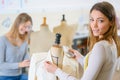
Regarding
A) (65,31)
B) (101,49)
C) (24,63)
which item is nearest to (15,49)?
(24,63)

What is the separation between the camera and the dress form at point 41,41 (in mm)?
1582

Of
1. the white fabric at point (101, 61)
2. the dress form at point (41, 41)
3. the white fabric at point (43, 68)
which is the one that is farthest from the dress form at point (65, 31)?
the white fabric at point (101, 61)

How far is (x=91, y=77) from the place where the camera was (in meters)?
1.16

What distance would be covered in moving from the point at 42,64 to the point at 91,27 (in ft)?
1.23

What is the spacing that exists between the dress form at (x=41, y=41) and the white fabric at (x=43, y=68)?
89 mm

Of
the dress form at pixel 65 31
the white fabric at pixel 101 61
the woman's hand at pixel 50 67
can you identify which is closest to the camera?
the white fabric at pixel 101 61

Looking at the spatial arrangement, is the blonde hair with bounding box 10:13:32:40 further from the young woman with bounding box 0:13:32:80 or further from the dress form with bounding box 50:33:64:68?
the dress form with bounding box 50:33:64:68

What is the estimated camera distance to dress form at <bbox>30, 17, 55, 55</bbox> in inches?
62.3

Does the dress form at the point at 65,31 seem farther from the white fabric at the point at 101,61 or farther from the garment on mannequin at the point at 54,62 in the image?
the white fabric at the point at 101,61

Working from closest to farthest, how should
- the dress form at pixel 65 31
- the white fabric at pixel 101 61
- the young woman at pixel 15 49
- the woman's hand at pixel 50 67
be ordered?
the white fabric at pixel 101 61 → the woman's hand at pixel 50 67 → the young woman at pixel 15 49 → the dress form at pixel 65 31

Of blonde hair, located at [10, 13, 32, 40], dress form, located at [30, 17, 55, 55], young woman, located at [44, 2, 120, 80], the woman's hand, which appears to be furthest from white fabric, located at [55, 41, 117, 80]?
blonde hair, located at [10, 13, 32, 40]

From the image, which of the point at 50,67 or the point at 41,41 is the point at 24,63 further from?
the point at 50,67

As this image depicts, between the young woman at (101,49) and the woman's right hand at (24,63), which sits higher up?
the young woman at (101,49)

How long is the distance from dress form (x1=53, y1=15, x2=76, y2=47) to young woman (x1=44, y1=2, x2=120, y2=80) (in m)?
0.34
